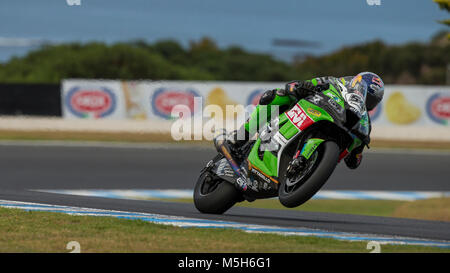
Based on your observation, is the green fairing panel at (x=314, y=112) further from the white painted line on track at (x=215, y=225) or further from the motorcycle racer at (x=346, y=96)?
the white painted line on track at (x=215, y=225)

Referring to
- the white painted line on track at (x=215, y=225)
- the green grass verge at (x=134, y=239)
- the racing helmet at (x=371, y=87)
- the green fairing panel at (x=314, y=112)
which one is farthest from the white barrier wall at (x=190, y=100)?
the green grass verge at (x=134, y=239)

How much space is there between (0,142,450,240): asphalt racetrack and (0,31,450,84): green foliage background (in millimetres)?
21736

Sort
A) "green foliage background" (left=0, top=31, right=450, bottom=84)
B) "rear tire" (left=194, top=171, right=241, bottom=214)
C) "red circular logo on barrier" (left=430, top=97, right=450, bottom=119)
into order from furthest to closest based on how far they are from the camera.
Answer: "green foliage background" (left=0, top=31, right=450, bottom=84), "red circular logo on barrier" (left=430, top=97, right=450, bottom=119), "rear tire" (left=194, top=171, right=241, bottom=214)

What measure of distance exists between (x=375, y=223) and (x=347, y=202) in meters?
4.97

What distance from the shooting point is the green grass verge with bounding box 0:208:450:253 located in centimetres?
561

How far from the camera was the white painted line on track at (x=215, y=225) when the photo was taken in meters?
6.42

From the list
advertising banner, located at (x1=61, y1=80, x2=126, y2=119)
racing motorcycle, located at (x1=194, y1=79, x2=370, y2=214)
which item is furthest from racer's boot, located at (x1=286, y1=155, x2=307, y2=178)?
advertising banner, located at (x1=61, y1=80, x2=126, y2=119)

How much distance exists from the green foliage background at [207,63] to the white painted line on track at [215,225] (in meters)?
33.8

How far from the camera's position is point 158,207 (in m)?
8.62

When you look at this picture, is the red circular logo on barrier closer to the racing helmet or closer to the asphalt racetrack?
the asphalt racetrack

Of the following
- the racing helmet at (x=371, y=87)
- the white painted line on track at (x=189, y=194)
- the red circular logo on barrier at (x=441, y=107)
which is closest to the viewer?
the racing helmet at (x=371, y=87)

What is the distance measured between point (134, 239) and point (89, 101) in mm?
19956
